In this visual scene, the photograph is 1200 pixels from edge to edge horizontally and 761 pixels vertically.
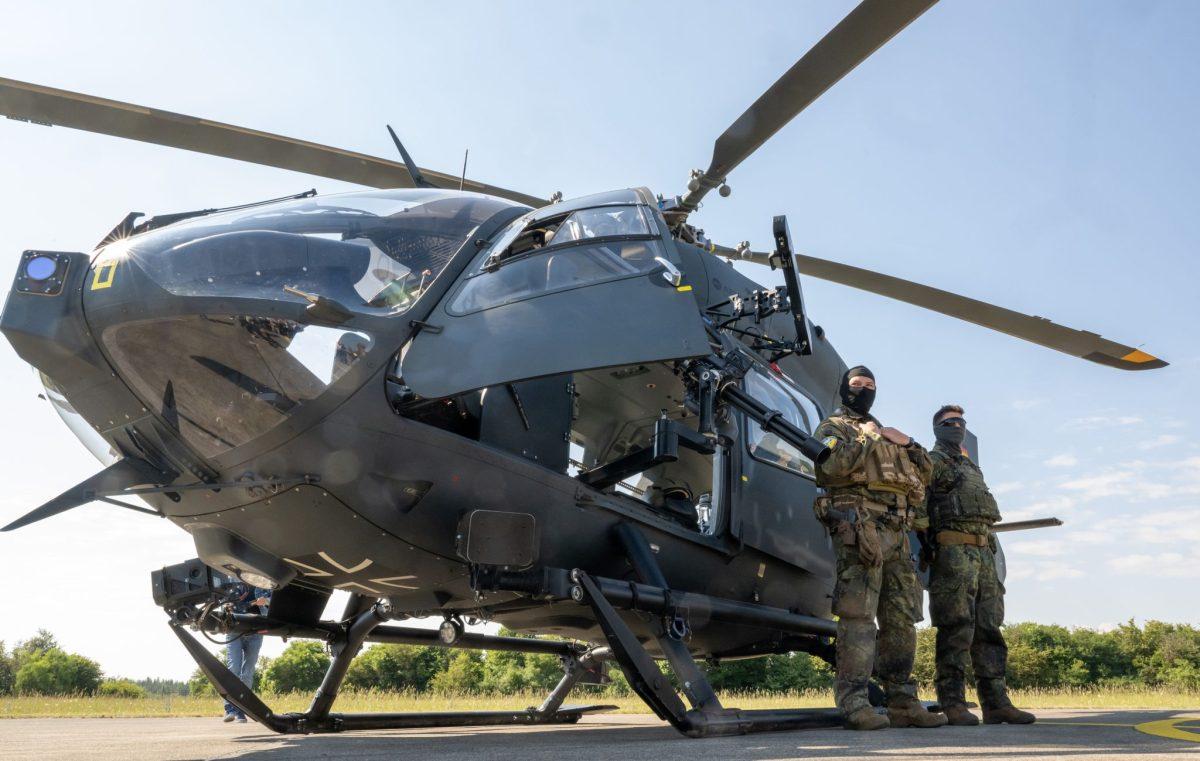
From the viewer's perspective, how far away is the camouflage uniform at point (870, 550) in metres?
5.20

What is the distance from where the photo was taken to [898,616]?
5.51 m

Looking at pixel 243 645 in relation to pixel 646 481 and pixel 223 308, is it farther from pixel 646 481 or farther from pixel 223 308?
pixel 223 308

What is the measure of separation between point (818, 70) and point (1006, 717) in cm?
412

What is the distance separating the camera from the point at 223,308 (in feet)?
12.9

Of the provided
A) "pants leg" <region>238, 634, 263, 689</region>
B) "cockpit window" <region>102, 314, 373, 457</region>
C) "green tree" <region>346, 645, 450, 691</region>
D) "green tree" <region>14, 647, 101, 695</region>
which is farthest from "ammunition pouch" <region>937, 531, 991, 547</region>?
"green tree" <region>14, 647, 101, 695</region>

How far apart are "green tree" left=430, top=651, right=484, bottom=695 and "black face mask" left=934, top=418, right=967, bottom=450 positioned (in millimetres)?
16417

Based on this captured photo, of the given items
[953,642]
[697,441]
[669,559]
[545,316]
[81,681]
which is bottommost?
[81,681]

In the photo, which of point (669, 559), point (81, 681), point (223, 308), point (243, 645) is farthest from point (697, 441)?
point (81, 681)

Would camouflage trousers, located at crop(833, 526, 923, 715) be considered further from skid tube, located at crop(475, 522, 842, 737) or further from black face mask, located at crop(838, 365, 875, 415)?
black face mask, located at crop(838, 365, 875, 415)

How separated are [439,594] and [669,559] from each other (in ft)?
4.43

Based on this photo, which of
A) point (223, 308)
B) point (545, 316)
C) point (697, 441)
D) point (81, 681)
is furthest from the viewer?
point (81, 681)

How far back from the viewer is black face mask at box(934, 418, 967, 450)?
21.5 feet

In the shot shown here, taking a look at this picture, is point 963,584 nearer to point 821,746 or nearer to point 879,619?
point 879,619

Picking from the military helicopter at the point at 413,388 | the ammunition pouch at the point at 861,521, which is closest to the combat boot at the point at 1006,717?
the military helicopter at the point at 413,388
